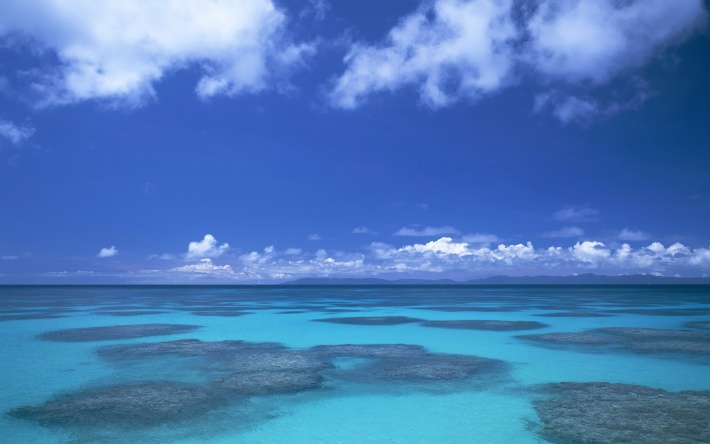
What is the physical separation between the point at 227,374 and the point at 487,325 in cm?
2116

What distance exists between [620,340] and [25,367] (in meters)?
27.1

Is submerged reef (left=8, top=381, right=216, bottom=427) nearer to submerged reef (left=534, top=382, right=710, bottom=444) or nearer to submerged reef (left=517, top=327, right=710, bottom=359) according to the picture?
submerged reef (left=534, top=382, right=710, bottom=444)

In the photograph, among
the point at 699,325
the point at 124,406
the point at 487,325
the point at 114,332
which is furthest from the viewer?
the point at 487,325

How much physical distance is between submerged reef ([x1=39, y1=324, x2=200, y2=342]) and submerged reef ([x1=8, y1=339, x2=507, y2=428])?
168 inches

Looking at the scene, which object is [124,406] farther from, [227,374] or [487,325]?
[487,325]

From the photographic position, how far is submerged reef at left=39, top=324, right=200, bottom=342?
1025 inches

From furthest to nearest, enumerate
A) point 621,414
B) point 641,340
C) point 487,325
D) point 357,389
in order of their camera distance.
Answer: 1. point 487,325
2. point 641,340
3. point 357,389
4. point 621,414

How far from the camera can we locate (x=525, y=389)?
14.3 m

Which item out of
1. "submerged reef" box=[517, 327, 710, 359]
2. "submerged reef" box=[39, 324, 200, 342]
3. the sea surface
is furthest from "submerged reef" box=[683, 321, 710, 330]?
"submerged reef" box=[39, 324, 200, 342]

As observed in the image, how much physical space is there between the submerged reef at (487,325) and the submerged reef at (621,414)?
16.3 meters

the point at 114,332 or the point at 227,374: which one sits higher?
the point at 227,374

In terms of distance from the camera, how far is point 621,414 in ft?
37.0

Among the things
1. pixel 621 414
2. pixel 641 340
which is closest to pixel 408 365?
pixel 621 414

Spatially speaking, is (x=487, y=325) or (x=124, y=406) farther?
(x=487, y=325)
